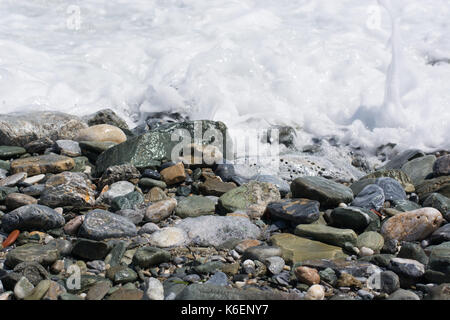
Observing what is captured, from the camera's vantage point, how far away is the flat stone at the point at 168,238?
118 inches

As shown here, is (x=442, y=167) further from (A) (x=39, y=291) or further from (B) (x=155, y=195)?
(A) (x=39, y=291)

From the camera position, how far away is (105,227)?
10.1 feet

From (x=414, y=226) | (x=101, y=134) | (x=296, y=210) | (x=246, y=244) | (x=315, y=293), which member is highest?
(x=101, y=134)

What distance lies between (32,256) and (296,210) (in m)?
1.83

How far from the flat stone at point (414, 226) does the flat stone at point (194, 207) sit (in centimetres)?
131

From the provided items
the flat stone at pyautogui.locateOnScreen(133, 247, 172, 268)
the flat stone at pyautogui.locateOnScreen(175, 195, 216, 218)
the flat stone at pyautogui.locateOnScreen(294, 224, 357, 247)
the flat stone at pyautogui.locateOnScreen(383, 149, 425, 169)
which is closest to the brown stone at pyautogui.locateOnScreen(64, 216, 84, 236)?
the flat stone at pyautogui.locateOnScreen(133, 247, 172, 268)

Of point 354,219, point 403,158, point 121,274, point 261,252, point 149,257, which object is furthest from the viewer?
point 403,158

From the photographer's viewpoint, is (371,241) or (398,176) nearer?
(371,241)

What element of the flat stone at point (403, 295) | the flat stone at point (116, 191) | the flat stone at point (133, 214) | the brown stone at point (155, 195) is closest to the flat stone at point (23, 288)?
the flat stone at point (133, 214)

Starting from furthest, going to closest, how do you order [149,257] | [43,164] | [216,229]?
[43,164] → [216,229] → [149,257]

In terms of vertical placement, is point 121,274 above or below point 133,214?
below

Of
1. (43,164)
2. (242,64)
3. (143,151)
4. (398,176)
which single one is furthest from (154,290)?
(242,64)

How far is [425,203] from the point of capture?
3.70 meters

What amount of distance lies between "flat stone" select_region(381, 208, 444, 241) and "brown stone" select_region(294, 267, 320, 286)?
890 millimetres
